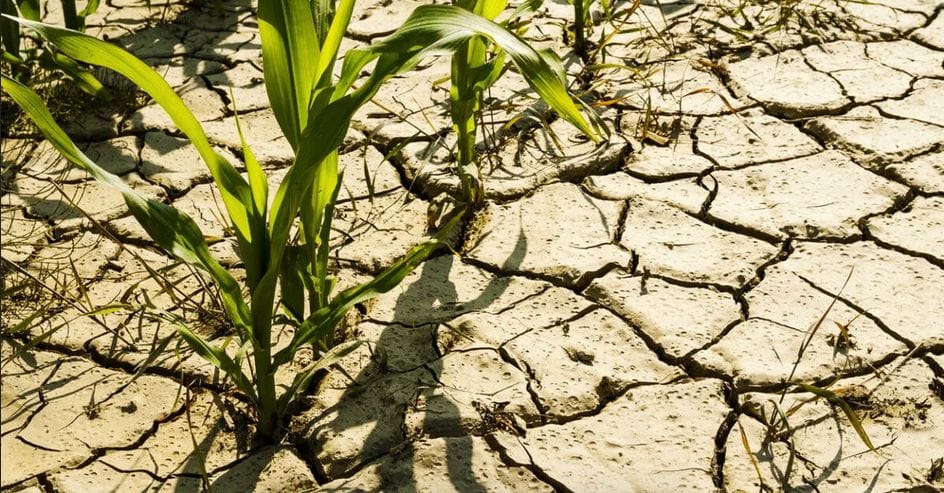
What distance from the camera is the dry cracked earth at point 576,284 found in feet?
6.97

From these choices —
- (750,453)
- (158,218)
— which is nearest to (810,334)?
(750,453)

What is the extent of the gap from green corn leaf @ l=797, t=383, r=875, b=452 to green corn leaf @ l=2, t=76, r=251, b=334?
111 centimetres

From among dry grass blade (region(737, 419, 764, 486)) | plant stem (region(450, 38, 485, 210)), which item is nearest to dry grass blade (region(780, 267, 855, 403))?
dry grass blade (region(737, 419, 764, 486))

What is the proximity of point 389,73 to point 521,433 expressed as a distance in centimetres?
79

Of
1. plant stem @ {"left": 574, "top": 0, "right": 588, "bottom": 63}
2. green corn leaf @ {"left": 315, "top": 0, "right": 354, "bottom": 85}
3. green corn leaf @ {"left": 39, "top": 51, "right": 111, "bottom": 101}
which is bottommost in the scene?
green corn leaf @ {"left": 315, "top": 0, "right": 354, "bottom": 85}

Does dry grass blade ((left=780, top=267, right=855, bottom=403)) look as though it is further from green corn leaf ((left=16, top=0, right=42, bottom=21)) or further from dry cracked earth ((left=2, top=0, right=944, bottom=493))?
green corn leaf ((left=16, top=0, right=42, bottom=21))

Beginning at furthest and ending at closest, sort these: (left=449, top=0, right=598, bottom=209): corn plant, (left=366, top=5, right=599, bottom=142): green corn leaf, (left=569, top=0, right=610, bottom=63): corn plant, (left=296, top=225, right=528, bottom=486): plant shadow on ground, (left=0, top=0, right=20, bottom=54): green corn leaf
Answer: (left=569, top=0, right=610, bottom=63): corn plant → (left=0, top=0, right=20, bottom=54): green corn leaf → (left=449, top=0, right=598, bottom=209): corn plant → (left=296, top=225, right=528, bottom=486): plant shadow on ground → (left=366, top=5, right=599, bottom=142): green corn leaf

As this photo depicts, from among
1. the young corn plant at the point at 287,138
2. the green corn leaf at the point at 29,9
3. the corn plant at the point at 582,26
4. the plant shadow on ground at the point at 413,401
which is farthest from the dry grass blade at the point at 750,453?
the green corn leaf at the point at 29,9

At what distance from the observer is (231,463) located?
213 cm

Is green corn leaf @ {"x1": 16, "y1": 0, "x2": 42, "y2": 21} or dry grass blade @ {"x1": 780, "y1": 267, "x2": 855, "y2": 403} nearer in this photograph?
dry grass blade @ {"x1": 780, "y1": 267, "x2": 855, "y2": 403}

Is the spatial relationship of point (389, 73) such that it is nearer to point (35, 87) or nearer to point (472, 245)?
point (472, 245)

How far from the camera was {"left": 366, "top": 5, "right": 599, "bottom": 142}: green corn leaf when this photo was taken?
5.91ft

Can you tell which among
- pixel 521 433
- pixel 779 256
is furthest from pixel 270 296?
pixel 779 256

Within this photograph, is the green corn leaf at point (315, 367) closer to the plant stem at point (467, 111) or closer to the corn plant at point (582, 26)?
the plant stem at point (467, 111)
